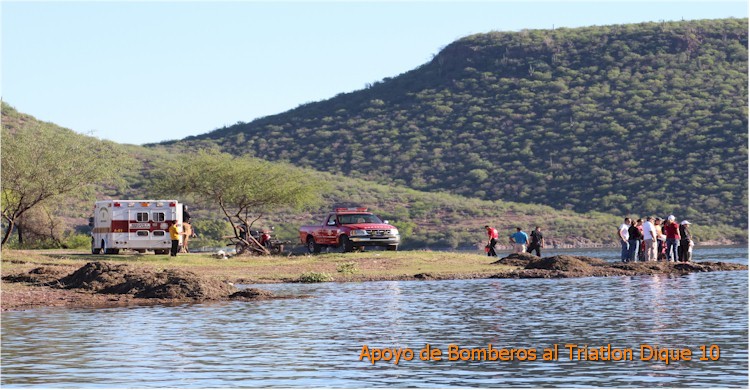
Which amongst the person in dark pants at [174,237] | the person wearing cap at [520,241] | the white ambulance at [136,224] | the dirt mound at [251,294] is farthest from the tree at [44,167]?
the dirt mound at [251,294]

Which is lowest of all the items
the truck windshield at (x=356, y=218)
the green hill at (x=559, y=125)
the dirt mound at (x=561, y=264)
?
the dirt mound at (x=561, y=264)

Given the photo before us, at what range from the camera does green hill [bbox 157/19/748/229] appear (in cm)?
9438

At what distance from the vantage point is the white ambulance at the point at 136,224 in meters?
42.7

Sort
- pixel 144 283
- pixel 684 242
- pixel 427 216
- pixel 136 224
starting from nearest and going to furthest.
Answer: pixel 144 283
pixel 684 242
pixel 136 224
pixel 427 216

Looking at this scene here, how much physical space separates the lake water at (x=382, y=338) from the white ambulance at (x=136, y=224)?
15.1 m

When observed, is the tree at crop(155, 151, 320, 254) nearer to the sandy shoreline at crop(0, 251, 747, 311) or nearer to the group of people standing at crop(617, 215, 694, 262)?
the sandy shoreline at crop(0, 251, 747, 311)

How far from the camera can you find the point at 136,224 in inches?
1684

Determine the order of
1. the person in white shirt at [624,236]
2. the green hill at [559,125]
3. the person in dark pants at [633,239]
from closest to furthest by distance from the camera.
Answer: the person in white shirt at [624,236] → the person in dark pants at [633,239] → the green hill at [559,125]

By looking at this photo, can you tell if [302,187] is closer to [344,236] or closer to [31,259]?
[344,236]

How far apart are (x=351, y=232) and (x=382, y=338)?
26063 mm

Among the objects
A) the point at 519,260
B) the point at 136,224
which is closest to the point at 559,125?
the point at 519,260

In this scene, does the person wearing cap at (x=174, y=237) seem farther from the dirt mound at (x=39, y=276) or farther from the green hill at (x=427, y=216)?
the green hill at (x=427, y=216)

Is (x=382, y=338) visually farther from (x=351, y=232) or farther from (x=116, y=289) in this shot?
(x=351, y=232)

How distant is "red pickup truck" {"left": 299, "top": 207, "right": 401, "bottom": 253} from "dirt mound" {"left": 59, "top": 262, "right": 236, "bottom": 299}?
1474 cm
